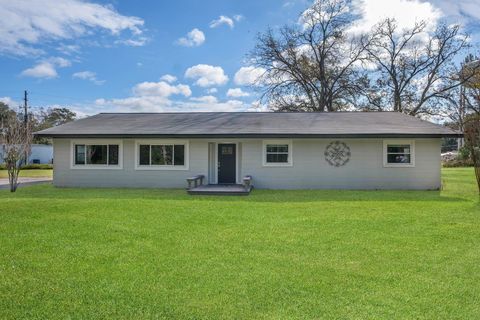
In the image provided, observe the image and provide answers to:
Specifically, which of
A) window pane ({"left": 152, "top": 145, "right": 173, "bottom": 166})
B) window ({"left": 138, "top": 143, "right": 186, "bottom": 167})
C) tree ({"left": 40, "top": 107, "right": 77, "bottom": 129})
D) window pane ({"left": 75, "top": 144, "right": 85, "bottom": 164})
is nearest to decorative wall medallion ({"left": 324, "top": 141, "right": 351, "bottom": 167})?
window ({"left": 138, "top": 143, "right": 186, "bottom": 167})

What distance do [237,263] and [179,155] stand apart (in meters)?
10.8

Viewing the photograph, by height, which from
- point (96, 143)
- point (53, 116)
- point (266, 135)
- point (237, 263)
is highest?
point (53, 116)

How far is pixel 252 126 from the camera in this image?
15984 millimetres

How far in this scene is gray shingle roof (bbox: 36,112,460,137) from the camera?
1458 centimetres

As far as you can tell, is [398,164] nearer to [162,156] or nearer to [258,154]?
[258,154]

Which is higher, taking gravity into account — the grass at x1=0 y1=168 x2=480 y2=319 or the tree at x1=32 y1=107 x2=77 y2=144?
the tree at x1=32 y1=107 x2=77 y2=144

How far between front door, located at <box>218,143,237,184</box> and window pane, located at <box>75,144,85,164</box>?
599 cm

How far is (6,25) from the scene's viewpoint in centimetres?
1510

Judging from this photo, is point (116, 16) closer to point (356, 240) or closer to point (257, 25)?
point (356, 240)

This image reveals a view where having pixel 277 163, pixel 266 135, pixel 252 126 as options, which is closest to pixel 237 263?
pixel 266 135

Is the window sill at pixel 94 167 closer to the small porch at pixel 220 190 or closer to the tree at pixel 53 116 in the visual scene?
the small porch at pixel 220 190

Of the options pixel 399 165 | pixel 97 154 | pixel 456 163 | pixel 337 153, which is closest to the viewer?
pixel 399 165

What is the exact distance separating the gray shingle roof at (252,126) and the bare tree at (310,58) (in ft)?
43.6

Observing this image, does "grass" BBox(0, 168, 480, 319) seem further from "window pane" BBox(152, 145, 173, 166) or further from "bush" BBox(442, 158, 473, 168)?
"bush" BBox(442, 158, 473, 168)
